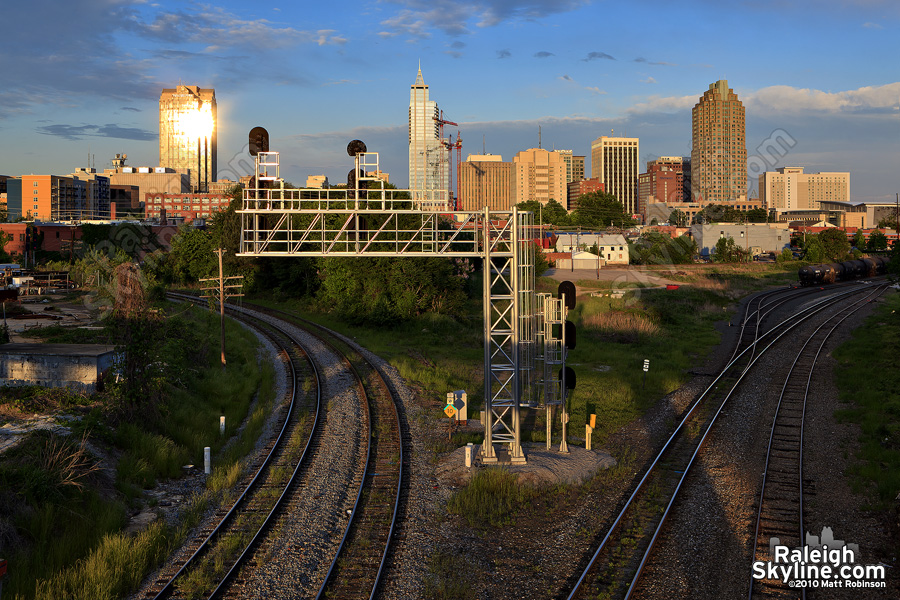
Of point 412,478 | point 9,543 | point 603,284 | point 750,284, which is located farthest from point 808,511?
point 750,284

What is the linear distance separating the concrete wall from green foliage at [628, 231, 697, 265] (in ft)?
293

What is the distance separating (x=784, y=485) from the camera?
50.6ft

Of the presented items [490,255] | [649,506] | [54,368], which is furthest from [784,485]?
[54,368]

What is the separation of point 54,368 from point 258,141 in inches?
Result: 392

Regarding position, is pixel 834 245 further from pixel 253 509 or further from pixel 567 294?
pixel 253 509

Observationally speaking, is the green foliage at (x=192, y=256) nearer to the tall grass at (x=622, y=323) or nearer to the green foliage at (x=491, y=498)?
the tall grass at (x=622, y=323)

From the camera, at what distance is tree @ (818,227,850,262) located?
100 meters

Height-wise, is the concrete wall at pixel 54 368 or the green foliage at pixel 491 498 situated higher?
the concrete wall at pixel 54 368

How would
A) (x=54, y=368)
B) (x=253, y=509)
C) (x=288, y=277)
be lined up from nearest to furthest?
1. (x=253, y=509)
2. (x=54, y=368)
3. (x=288, y=277)

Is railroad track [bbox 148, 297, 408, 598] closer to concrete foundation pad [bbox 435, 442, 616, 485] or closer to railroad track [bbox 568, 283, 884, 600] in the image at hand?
concrete foundation pad [bbox 435, 442, 616, 485]

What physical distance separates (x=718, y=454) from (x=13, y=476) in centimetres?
1673

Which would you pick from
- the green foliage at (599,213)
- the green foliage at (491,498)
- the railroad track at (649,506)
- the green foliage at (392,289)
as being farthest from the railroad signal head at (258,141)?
the green foliage at (599,213)

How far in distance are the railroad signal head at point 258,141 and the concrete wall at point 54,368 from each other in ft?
26.8

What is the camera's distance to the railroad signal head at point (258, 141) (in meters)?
16.9
